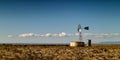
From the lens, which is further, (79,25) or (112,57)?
(79,25)

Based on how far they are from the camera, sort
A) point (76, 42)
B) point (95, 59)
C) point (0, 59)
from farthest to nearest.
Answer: point (76, 42), point (95, 59), point (0, 59)

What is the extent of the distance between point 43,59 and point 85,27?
25160mm

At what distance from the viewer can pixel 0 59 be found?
22.0 m

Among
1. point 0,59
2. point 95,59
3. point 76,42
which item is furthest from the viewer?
point 76,42

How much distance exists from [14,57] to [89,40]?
2542 centimetres

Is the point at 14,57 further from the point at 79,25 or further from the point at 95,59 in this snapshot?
the point at 79,25

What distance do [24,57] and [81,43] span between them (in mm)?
23260

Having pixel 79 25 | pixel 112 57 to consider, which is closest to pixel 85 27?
pixel 79 25

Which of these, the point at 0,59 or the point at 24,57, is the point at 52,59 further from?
the point at 0,59

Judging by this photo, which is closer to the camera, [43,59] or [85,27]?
[43,59]

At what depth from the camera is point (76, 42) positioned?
4519cm

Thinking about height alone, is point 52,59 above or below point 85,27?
below

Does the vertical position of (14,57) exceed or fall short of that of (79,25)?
it falls short

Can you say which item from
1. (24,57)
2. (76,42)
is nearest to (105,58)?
(24,57)
